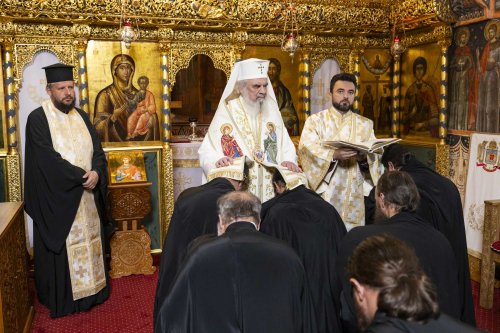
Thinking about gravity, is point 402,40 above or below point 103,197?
above

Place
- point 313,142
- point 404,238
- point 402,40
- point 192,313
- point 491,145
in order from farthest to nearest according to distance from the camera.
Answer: point 402,40 < point 491,145 < point 313,142 < point 404,238 < point 192,313

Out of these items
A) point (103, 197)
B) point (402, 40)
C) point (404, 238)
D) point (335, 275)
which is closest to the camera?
point (404, 238)

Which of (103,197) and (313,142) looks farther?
(103,197)

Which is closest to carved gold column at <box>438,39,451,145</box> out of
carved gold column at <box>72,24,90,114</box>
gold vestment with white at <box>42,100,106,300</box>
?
gold vestment with white at <box>42,100,106,300</box>

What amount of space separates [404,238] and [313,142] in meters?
2.43

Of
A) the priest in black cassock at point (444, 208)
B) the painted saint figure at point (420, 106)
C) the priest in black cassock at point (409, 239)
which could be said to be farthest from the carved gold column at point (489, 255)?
the priest in black cassock at point (409, 239)

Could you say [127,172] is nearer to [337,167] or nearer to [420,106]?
[337,167]

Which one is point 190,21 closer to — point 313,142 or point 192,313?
point 313,142

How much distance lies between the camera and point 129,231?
6.05 m

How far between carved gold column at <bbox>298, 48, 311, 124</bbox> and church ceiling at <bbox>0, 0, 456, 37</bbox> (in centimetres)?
34

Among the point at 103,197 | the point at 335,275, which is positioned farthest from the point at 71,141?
the point at 335,275

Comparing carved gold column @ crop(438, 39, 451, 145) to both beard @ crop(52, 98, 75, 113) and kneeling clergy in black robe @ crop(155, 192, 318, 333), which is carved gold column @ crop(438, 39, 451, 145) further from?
kneeling clergy in black robe @ crop(155, 192, 318, 333)

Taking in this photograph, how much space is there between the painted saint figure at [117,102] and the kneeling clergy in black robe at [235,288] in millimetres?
4954

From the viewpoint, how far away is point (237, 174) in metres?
3.69
